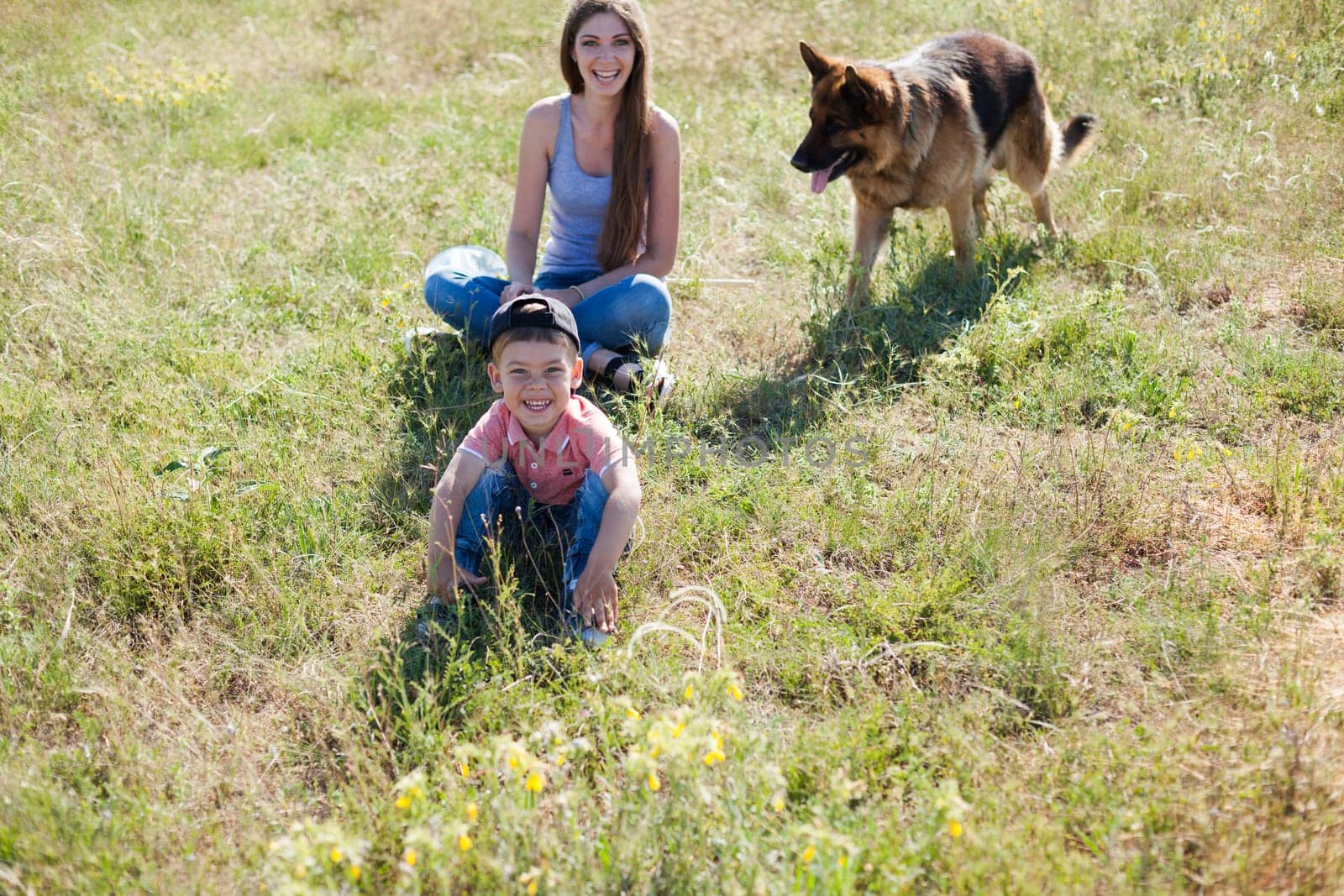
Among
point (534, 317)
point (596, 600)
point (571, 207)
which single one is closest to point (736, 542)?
point (596, 600)

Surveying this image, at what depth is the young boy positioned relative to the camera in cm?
285

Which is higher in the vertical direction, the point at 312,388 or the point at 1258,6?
the point at 1258,6

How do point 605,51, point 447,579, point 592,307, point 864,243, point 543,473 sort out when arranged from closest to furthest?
point 447,579, point 543,473, point 605,51, point 592,307, point 864,243

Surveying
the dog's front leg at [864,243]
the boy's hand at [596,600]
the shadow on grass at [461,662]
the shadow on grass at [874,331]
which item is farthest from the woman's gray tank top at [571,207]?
the boy's hand at [596,600]

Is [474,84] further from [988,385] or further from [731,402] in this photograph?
[988,385]

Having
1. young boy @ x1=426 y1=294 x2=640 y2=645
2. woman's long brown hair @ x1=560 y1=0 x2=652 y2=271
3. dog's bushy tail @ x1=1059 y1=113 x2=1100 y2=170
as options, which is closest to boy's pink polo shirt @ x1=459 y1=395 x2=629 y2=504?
young boy @ x1=426 y1=294 x2=640 y2=645

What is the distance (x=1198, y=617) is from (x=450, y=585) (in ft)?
7.07

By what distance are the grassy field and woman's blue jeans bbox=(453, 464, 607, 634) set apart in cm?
14

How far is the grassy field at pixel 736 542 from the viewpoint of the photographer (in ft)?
7.07

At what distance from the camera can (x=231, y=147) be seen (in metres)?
6.48

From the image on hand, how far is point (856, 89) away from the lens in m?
4.36

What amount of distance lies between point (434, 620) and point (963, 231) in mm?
3335

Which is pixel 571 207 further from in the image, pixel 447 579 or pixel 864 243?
pixel 447 579

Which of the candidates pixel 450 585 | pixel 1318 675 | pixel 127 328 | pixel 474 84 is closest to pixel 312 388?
pixel 127 328
